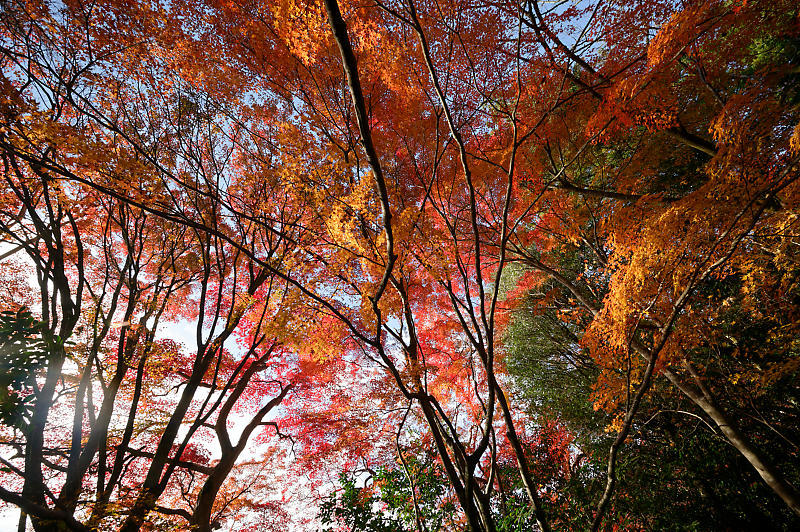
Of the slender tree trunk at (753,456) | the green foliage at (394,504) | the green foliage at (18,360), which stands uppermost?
the green foliage at (18,360)

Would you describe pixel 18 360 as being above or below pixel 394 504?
above

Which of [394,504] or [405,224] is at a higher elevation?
[405,224]

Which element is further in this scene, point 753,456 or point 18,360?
point 753,456

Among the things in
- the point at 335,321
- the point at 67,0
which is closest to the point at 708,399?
the point at 335,321

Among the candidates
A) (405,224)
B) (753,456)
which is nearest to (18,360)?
(405,224)

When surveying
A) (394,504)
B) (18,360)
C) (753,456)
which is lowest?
(753,456)

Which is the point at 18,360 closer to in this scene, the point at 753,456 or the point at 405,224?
the point at 405,224

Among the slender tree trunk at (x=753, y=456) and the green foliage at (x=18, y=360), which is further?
the slender tree trunk at (x=753, y=456)

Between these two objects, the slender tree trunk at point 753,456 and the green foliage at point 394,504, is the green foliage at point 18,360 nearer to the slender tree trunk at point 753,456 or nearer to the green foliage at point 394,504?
the green foliage at point 394,504

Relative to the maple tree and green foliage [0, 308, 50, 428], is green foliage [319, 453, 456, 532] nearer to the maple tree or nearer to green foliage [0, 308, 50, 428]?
the maple tree

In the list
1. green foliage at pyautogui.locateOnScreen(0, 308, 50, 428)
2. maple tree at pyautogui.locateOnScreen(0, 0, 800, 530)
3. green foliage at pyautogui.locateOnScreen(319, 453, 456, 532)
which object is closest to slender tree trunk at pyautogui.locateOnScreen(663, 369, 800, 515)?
maple tree at pyautogui.locateOnScreen(0, 0, 800, 530)

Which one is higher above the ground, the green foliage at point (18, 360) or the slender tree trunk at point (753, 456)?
the green foliage at point (18, 360)

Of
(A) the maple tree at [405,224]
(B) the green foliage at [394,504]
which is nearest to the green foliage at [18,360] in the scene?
(A) the maple tree at [405,224]

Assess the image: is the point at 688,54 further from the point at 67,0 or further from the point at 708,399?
the point at 67,0
